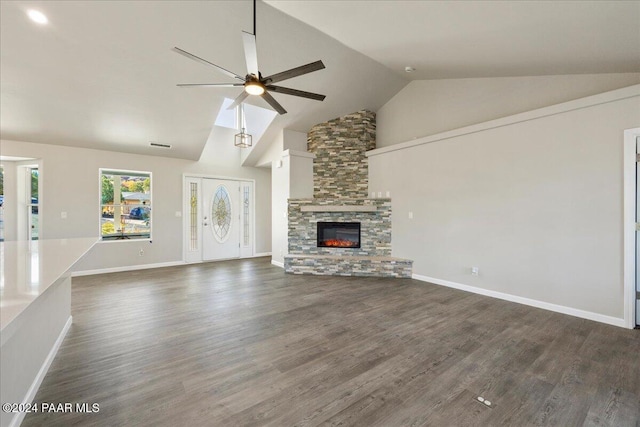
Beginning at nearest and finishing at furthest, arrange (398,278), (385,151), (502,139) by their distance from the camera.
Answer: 1. (502,139)
2. (398,278)
3. (385,151)

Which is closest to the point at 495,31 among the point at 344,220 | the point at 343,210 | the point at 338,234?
the point at 343,210

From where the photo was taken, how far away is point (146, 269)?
19.7 ft

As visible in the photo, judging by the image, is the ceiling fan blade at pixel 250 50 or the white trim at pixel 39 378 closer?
the white trim at pixel 39 378

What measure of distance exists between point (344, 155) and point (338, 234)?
1774mm

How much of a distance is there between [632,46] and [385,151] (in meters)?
3.50

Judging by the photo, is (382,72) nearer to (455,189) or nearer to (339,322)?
(455,189)

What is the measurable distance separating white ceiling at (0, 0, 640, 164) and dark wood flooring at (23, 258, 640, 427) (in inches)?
112

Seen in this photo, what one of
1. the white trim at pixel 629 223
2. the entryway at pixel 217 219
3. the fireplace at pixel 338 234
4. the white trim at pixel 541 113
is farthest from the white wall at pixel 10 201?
the white trim at pixel 629 223

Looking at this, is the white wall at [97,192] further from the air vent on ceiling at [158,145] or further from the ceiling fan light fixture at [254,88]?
the ceiling fan light fixture at [254,88]

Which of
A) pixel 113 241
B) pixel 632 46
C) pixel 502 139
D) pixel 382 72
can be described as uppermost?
pixel 382 72

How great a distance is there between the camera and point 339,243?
5.88 metres

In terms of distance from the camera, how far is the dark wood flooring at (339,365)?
5.75ft

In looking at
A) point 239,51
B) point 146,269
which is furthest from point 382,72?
point 146,269

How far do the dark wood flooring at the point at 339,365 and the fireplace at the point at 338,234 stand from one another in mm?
1982
